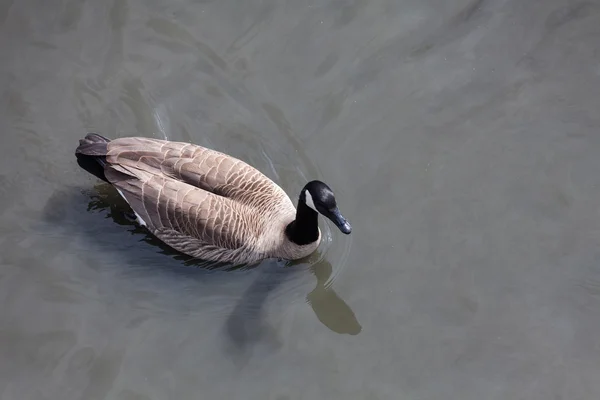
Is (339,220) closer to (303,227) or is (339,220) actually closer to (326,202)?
(326,202)

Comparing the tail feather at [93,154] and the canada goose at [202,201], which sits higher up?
the tail feather at [93,154]

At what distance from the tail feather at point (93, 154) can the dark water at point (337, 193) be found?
0.57 m

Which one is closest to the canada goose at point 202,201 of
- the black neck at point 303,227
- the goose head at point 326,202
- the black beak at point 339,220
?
the black neck at point 303,227

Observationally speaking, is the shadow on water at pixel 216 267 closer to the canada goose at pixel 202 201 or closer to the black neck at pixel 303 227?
the canada goose at pixel 202 201

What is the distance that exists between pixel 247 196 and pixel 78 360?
2109 millimetres

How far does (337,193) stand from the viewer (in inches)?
298

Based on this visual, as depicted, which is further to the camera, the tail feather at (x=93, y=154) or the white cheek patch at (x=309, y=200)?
the tail feather at (x=93, y=154)

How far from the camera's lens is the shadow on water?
269 inches

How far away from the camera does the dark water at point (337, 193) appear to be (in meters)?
6.58

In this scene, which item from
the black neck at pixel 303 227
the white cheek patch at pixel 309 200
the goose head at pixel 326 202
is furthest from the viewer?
the black neck at pixel 303 227

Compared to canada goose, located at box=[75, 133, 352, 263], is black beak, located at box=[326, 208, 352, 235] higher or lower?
lower

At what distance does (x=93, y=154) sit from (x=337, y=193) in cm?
243

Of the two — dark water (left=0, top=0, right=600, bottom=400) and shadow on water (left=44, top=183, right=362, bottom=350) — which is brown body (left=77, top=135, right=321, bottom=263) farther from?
dark water (left=0, top=0, right=600, bottom=400)

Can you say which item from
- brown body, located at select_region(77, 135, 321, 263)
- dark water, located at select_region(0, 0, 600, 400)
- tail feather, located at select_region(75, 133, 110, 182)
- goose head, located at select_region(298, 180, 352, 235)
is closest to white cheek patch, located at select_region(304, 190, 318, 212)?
goose head, located at select_region(298, 180, 352, 235)
